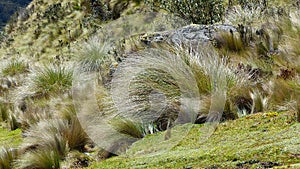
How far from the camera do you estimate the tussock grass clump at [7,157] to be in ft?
16.1

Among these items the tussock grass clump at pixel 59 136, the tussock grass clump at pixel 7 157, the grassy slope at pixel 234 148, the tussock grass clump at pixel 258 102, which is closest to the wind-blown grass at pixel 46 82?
the tussock grass clump at pixel 59 136

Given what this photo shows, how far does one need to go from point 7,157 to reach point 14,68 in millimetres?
9451

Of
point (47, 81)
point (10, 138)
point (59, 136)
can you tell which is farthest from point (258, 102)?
point (47, 81)

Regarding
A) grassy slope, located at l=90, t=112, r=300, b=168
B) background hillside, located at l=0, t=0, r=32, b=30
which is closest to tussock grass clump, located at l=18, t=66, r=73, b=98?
grassy slope, located at l=90, t=112, r=300, b=168

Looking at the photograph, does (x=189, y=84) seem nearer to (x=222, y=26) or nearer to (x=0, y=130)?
(x=222, y=26)

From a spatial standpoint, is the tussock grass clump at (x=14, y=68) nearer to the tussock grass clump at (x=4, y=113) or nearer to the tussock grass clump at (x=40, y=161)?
the tussock grass clump at (x=4, y=113)

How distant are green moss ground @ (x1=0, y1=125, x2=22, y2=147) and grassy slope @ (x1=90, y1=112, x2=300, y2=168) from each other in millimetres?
2312

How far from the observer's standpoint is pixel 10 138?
262 inches

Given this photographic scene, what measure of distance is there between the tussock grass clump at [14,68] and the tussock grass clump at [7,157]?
341 inches

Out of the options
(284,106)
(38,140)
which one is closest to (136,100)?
(38,140)

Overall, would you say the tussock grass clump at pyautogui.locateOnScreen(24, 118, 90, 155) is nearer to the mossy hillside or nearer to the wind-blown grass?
the wind-blown grass

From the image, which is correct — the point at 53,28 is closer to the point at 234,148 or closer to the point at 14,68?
the point at 14,68

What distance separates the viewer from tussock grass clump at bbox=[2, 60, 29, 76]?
1359 cm

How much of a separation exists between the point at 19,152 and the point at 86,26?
52.9 ft
